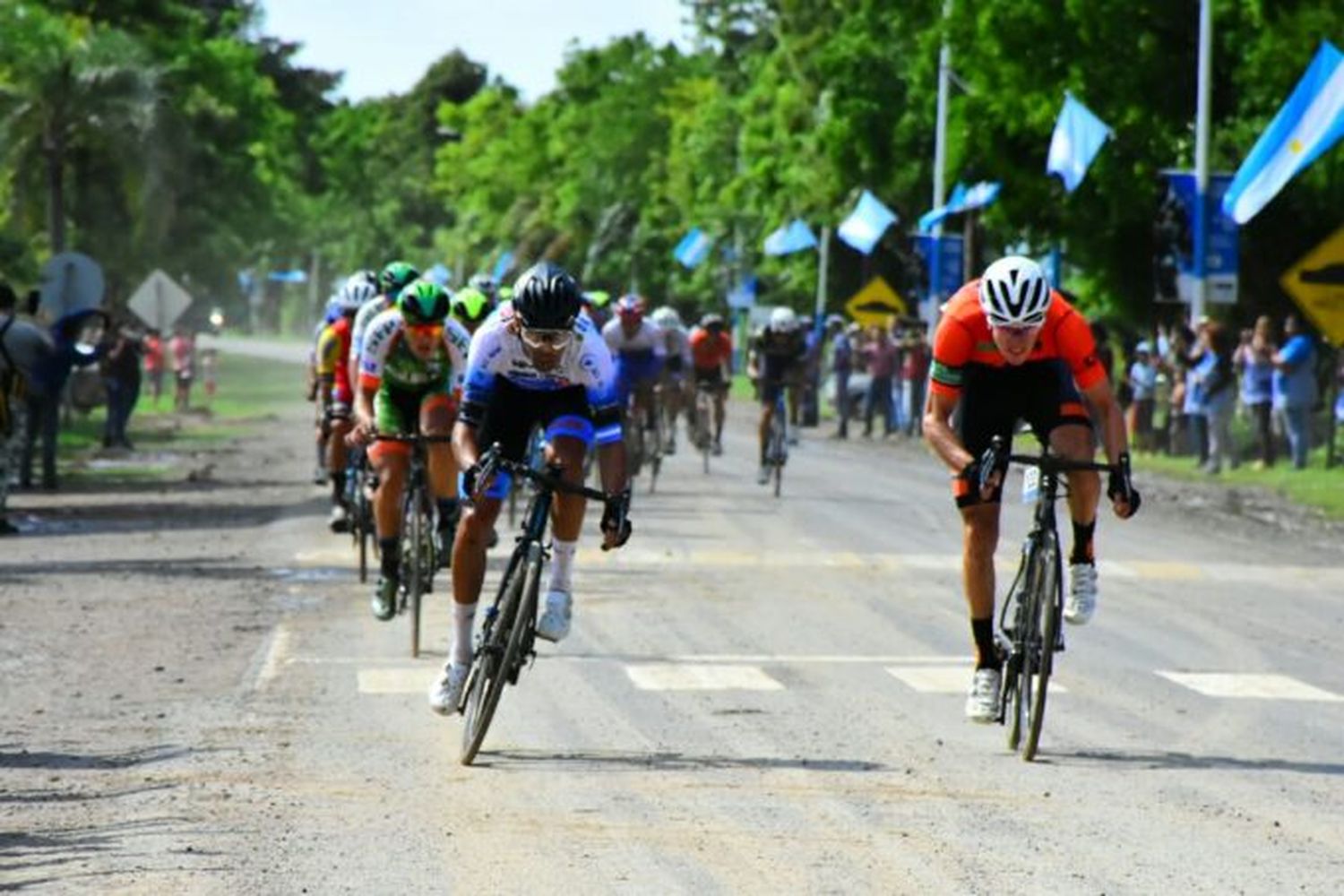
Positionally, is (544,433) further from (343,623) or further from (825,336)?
(825,336)

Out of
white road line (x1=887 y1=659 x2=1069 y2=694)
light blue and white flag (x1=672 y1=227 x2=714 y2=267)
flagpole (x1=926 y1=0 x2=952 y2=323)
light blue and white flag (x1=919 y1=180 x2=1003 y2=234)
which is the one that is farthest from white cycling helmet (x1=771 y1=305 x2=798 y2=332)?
light blue and white flag (x1=672 y1=227 x2=714 y2=267)

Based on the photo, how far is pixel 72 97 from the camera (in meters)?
63.0

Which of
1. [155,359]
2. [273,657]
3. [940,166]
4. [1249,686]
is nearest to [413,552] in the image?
[273,657]

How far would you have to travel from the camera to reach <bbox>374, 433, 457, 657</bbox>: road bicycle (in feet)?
54.9

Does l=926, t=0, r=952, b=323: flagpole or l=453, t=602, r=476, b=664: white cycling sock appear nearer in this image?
l=453, t=602, r=476, b=664: white cycling sock

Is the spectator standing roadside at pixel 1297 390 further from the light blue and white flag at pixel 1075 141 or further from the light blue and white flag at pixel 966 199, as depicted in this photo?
the light blue and white flag at pixel 966 199

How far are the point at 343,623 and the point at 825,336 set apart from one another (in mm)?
50588

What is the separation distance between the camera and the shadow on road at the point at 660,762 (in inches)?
459

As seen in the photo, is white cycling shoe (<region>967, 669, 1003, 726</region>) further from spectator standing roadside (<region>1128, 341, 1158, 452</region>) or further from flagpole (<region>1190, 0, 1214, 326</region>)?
spectator standing roadside (<region>1128, 341, 1158, 452</region>)

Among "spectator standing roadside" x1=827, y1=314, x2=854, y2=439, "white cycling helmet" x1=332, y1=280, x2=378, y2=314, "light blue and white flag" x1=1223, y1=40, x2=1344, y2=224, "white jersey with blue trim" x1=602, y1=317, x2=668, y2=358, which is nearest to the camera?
"white cycling helmet" x1=332, y1=280, x2=378, y2=314

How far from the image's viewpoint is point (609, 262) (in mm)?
111688

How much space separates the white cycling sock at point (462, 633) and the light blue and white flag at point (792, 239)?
60.7 meters

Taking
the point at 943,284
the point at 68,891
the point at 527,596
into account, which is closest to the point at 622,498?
the point at 527,596

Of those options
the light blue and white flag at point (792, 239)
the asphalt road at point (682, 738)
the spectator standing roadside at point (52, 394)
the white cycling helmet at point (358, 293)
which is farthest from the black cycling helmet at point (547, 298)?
the light blue and white flag at point (792, 239)
